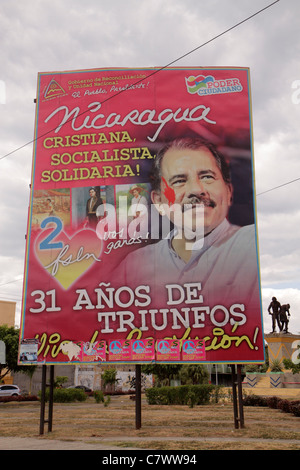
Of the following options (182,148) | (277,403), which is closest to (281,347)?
(277,403)

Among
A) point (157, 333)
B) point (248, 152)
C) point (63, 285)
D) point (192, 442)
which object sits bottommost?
point (192, 442)

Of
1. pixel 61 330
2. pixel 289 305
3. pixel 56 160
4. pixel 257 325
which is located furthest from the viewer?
pixel 289 305

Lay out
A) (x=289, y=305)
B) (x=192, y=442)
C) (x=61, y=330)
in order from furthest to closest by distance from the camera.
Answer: (x=289, y=305) → (x=61, y=330) → (x=192, y=442)

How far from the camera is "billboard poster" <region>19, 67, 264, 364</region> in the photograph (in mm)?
15852

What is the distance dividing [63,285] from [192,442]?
7.17 m

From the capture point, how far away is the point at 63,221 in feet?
56.8

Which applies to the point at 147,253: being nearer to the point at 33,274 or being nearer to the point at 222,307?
the point at 222,307

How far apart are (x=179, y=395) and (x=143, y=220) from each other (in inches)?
706

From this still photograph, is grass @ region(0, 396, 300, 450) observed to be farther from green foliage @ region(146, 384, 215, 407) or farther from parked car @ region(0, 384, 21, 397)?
parked car @ region(0, 384, 21, 397)

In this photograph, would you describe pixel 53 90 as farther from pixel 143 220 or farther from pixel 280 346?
pixel 280 346

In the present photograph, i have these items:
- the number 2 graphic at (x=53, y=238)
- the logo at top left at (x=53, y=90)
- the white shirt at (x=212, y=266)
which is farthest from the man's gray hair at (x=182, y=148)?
the logo at top left at (x=53, y=90)

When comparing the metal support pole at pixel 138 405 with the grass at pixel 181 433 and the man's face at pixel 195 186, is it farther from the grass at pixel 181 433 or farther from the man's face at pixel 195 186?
the man's face at pixel 195 186

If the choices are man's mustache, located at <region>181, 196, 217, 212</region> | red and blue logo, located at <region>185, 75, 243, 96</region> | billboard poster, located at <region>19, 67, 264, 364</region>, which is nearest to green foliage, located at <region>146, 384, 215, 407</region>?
billboard poster, located at <region>19, 67, 264, 364</region>
